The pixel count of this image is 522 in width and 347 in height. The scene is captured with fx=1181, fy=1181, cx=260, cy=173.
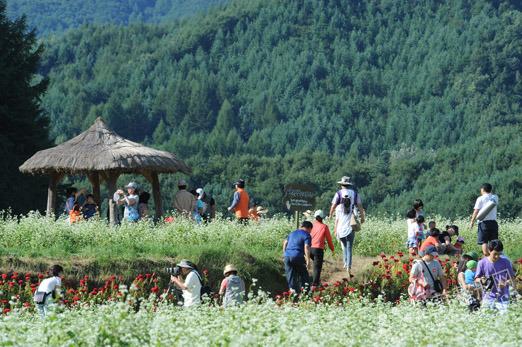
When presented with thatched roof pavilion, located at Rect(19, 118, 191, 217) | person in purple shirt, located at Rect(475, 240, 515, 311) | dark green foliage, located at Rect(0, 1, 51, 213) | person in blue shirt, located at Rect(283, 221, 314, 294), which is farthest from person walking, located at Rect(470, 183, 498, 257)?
dark green foliage, located at Rect(0, 1, 51, 213)

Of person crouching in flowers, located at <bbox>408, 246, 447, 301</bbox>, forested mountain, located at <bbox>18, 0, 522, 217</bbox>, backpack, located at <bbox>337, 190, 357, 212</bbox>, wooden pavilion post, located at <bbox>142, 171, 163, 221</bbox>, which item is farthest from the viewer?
forested mountain, located at <bbox>18, 0, 522, 217</bbox>

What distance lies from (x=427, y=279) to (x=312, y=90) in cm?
12705

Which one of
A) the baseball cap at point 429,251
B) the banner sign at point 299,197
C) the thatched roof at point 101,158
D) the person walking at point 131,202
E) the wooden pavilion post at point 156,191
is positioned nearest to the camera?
the baseball cap at point 429,251

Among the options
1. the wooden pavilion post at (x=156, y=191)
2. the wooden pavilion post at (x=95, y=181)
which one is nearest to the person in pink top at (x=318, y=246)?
the wooden pavilion post at (x=156, y=191)

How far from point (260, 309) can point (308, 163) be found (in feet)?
281

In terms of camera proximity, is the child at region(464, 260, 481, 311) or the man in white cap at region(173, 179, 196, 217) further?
the man in white cap at region(173, 179, 196, 217)

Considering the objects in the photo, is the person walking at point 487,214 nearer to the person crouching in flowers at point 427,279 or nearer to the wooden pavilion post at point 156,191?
the person crouching in flowers at point 427,279

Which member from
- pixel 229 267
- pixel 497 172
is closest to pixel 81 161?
pixel 229 267

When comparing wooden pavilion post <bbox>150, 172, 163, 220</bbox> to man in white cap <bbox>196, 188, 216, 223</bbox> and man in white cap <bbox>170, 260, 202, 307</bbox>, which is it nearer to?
man in white cap <bbox>196, 188, 216, 223</bbox>

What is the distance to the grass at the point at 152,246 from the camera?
18594 mm

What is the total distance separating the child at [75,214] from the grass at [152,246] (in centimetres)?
89

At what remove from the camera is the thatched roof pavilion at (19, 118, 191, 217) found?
78.2 feet

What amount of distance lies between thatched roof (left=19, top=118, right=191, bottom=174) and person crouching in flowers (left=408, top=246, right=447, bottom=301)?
29.7ft

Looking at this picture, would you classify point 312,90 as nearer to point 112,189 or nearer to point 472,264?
point 112,189
